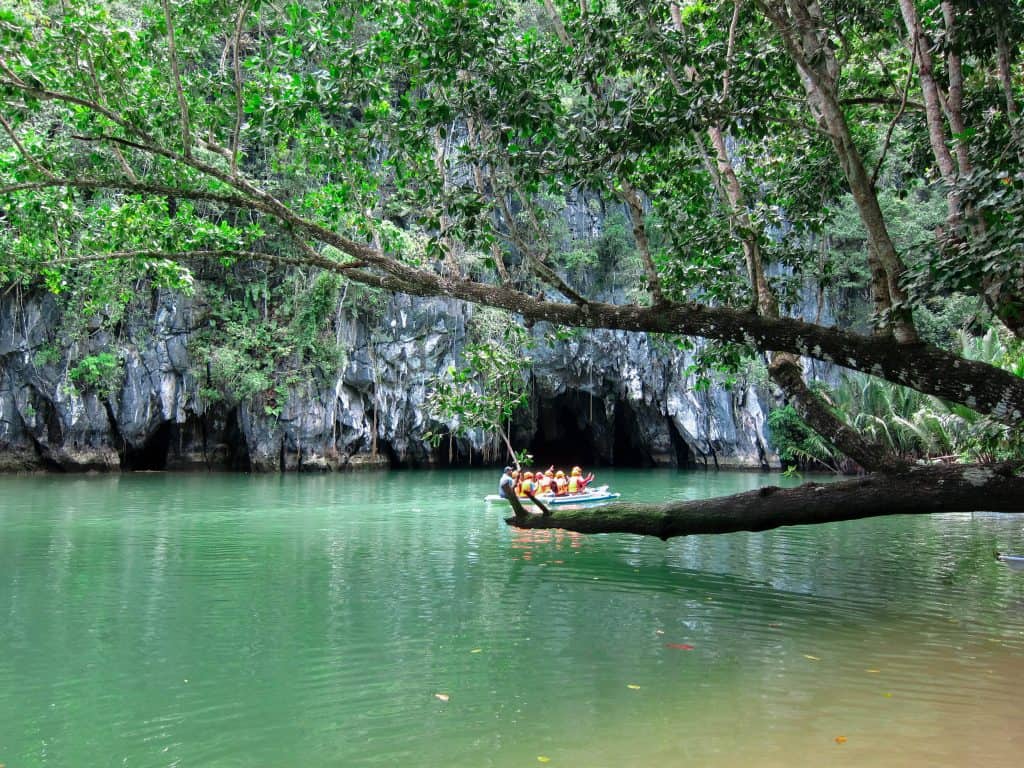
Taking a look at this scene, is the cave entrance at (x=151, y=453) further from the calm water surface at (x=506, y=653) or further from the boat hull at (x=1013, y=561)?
the boat hull at (x=1013, y=561)

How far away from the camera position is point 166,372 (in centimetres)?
2167

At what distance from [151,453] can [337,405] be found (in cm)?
622

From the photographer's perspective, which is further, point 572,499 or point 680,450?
point 680,450

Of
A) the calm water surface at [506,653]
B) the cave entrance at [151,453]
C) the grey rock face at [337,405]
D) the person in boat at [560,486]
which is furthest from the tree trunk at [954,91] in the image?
the cave entrance at [151,453]

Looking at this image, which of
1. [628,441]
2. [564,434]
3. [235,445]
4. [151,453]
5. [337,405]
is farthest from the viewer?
[628,441]

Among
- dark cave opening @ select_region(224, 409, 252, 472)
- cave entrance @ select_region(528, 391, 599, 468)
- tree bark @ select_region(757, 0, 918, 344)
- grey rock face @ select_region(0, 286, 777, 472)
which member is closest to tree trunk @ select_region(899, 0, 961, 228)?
tree bark @ select_region(757, 0, 918, 344)

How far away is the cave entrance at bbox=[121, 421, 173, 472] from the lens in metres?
22.5

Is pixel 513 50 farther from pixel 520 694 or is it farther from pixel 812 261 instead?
pixel 520 694

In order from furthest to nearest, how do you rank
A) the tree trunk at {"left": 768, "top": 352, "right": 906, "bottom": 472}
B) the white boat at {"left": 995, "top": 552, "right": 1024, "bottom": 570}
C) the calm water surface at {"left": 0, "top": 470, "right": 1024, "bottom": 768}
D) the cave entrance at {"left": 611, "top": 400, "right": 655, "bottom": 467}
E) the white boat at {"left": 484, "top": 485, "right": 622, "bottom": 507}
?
the cave entrance at {"left": 611, "top": 400, "right": 655, "bottom": 467}, the white boat at {"left": 484, "top": 485, "right": 622, "bottom": 507}, the white boat at {"left": 995, "top": 552, "right": 1024, "bottom": 570}, the tree trunk at {"left": 768, "top": 352, "right": 906, "bottom": 472}, the calm water surface at {"left": 0, "top": 470, "right": 1024, "bottom": 768}

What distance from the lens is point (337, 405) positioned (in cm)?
2355

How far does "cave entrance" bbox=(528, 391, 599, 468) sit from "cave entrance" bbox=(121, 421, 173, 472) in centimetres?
1283

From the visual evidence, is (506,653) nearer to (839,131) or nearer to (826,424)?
(826,424)

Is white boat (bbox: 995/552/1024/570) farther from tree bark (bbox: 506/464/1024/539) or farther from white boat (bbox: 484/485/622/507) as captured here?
white boat (bbox: 484/485/622/507)

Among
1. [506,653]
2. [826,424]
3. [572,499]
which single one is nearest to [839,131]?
[826,424]
